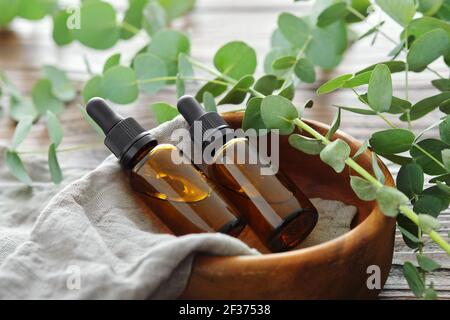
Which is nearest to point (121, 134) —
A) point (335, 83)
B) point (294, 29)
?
point (335, 83)

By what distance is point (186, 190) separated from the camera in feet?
1.68

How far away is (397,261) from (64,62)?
0.52 meters

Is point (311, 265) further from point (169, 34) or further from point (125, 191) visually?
point (169, 34)

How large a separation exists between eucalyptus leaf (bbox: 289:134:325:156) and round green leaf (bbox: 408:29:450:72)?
115 millimetres

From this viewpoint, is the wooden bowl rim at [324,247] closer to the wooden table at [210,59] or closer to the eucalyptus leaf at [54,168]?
the wooden table at [210,59]

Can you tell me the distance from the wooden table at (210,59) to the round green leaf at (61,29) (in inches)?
2.1

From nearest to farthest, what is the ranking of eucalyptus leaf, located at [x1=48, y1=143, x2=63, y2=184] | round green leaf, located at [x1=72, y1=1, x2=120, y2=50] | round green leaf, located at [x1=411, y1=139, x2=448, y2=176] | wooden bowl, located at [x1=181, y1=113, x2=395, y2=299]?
wooden bowl, located at [x1=181, y1=113, x2=395, y2=299]
round green leaf, located at [x1=411, y1=139, x2=448, y2=176]
eucalyptus leaf, located at [x1=48, y1=143, x2=63, y2=184]
round green leaf, located at [x1=72, y1=1, x2=120, y2=50]

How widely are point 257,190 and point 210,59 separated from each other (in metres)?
0.40

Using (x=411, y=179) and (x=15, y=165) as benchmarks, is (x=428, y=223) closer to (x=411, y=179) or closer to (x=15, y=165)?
(x=411, y=179)

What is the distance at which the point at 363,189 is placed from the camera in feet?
1.56

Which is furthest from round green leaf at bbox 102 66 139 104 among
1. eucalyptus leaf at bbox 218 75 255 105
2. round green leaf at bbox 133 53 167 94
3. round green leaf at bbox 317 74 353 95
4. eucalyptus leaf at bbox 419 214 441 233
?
eucalyptus leaf at bbox 419 214 441 233

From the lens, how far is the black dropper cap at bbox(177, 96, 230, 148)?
528mm

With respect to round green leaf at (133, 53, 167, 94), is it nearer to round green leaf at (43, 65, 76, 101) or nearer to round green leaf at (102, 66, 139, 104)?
round green leaf at (102, 66, 139, 104)

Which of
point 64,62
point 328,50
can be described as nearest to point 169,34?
point 328,50
